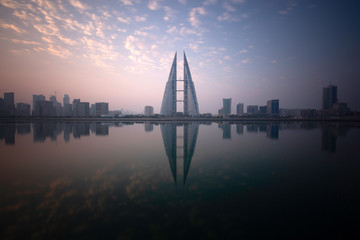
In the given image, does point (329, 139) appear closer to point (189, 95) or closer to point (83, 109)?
point (189, 95)

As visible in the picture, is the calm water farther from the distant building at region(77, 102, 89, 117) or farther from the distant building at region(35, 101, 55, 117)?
the distant building at region(77, 102, 89, 117)

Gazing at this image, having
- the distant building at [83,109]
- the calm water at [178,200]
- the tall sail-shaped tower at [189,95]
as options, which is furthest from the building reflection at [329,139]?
the distant building at [83,109]

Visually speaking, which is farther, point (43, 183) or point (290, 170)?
point (290, 170)

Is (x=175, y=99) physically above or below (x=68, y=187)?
above

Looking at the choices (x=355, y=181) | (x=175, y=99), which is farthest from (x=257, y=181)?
(x=175, y=99)

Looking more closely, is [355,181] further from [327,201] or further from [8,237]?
[8,237]

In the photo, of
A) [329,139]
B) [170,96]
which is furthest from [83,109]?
[329,139]

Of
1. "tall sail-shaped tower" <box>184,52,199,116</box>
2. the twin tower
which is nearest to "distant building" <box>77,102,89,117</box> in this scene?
the twin tower

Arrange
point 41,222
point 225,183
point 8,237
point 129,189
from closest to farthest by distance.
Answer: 1. point 8,237
2. point 41,222
3. point 129,189
4. point 225,183
